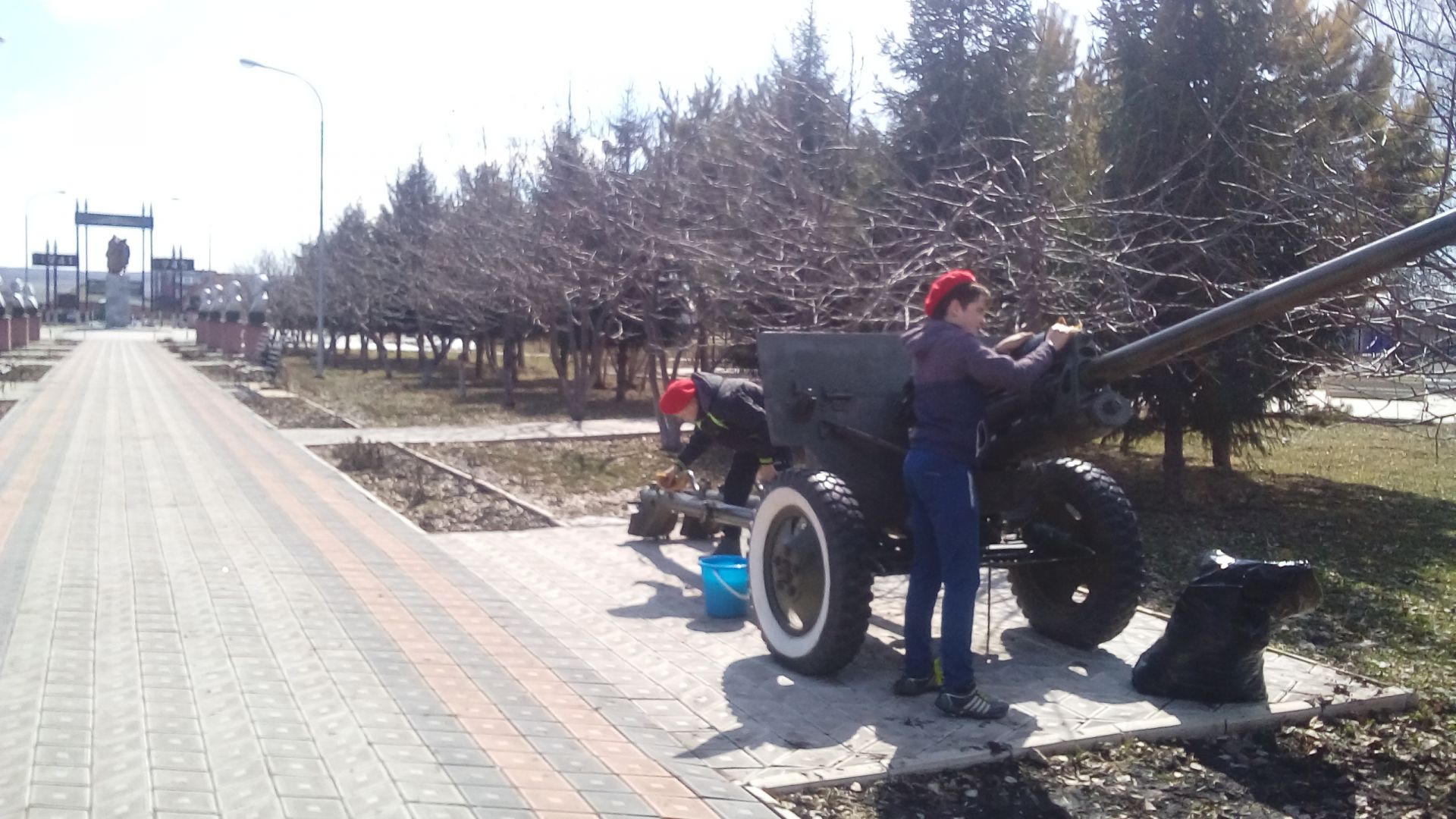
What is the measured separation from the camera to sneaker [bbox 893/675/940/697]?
6148 mm

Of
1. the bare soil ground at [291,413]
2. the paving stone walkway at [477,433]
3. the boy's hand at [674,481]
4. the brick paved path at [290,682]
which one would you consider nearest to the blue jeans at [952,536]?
the brick paved path at [290,682]

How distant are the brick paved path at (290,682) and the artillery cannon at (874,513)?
3.28 ft

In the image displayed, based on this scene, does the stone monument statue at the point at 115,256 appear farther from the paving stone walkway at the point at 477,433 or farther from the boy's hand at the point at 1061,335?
the boy's hand at the point at 1061,335

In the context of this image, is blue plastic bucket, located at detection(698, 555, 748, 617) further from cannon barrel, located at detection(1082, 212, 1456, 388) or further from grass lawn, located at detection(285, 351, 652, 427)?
grass lawn, located at detection(285, 351, 652, 427)

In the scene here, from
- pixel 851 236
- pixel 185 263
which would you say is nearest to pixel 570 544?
pixel 851 236

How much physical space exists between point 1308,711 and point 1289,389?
26.9ft

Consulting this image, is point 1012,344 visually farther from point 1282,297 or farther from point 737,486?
point 737,486

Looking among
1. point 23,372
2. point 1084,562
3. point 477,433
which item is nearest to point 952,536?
point 1084,562

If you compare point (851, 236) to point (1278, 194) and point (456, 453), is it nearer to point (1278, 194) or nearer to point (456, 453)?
point (1278, 194)

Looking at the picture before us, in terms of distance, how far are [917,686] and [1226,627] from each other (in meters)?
1.41

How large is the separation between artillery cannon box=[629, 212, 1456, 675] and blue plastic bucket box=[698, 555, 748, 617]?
30.1 inches

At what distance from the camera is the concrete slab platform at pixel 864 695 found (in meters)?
5.46

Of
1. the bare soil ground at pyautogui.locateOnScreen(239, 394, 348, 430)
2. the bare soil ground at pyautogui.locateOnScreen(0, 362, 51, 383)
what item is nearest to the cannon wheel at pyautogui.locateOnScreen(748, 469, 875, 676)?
the bare soil ground at pyautogui.locateOnScreen(239, 394, 348, 430)

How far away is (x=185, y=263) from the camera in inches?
5167
